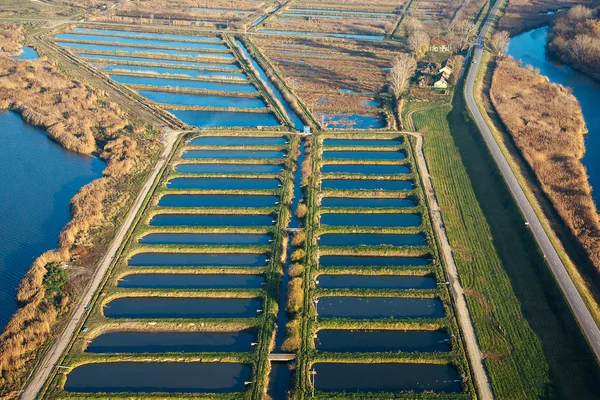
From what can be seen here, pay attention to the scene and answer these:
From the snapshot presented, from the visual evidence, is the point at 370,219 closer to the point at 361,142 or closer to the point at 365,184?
the point at 365,184

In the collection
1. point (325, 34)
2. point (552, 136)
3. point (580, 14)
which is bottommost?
point (552, 136)

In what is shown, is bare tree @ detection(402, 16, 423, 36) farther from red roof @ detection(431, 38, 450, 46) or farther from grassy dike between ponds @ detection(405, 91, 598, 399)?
grassy dike between ponds @ detection(405, 91, 598, 399)

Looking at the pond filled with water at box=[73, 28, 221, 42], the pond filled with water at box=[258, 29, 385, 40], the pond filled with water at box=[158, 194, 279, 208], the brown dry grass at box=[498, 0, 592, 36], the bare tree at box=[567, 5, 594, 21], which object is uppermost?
the brown dry grass at box=[498, 0, 592, 36]

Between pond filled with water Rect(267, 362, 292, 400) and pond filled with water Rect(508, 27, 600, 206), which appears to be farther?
pond filled with water Rect(508, 27, 600, 206)

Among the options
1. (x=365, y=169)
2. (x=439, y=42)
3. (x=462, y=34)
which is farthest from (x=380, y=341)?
(x=462, y=34)

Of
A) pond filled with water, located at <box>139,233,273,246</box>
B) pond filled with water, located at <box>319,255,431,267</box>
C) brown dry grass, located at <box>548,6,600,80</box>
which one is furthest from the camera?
brown dry grass, located at <box>548,6,600,80</box>

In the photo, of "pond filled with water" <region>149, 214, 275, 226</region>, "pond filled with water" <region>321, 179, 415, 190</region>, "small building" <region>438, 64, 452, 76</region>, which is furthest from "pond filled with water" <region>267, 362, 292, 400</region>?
"small building" <region>438, 64, 452, 76</region>

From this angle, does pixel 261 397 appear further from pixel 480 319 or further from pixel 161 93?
pixel 161 93

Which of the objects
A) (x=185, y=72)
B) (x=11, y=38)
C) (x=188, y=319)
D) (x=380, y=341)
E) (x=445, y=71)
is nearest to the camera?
(x=380, y=341)
